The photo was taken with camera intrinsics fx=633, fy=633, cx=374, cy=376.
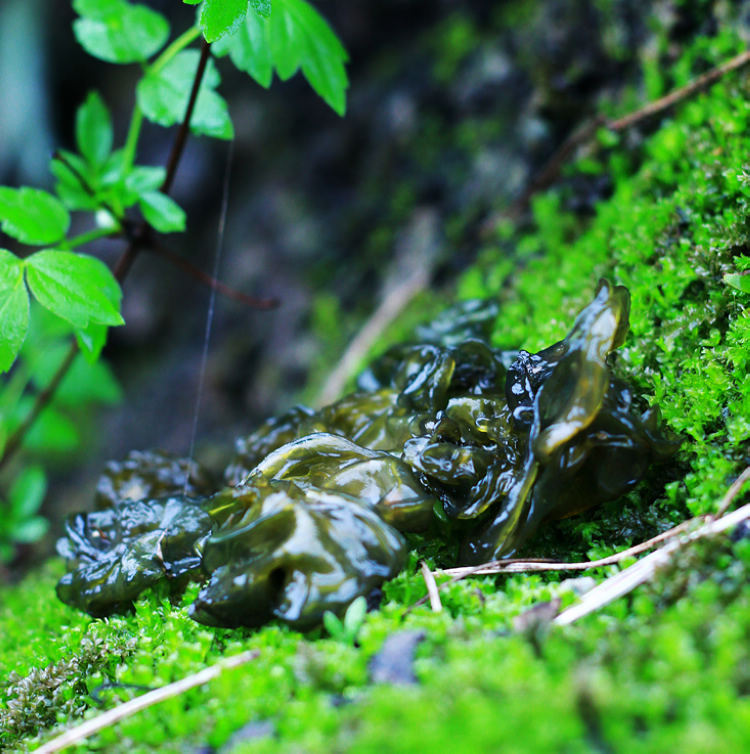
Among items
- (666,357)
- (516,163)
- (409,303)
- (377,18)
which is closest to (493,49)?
(516,163)

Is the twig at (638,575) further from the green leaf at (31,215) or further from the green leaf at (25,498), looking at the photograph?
the green leaf at (25,498)

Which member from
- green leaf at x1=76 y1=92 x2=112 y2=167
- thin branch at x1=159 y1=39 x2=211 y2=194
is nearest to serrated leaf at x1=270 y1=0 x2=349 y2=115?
thin branch at x1=159 y1=39 x2=211 y2=194

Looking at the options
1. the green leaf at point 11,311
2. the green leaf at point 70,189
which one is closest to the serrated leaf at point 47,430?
the green leaf at point 70,189

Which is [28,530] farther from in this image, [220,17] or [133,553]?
[220,17]

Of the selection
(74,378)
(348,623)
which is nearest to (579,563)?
(348,623)

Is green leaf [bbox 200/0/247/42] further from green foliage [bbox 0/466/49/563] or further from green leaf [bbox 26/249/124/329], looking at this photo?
green foliage [bbox 0/466/49/563]

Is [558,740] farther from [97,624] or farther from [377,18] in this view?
[377,18]
